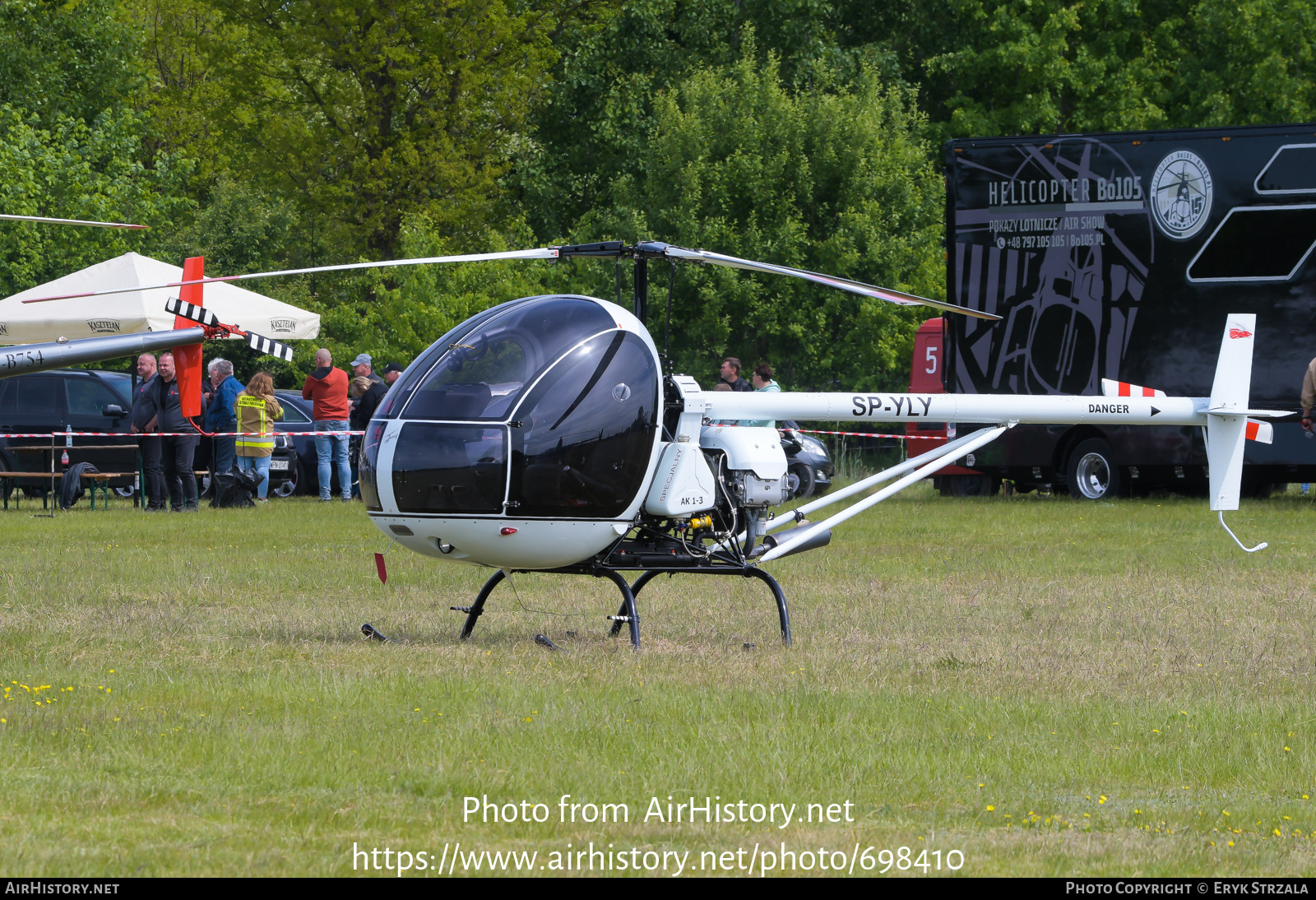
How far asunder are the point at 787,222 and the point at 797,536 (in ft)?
68.7

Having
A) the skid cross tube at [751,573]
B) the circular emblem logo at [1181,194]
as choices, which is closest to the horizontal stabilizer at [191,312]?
the skid cross tube at [751,573]

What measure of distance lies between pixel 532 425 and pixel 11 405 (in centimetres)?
1544

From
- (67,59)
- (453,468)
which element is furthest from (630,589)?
(67,59)

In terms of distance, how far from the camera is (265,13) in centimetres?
3759

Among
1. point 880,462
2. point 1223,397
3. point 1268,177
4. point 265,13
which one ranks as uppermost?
point 265,13

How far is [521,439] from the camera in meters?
7.79

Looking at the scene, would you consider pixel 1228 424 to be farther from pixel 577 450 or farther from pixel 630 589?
pixel 577 450

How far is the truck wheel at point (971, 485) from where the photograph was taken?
22.2 meters

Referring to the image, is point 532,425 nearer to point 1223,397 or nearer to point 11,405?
point 1223,397

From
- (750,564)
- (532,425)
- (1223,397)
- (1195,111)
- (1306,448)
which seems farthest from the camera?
(1195,111)

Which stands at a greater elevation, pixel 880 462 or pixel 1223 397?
pixel 1223 397

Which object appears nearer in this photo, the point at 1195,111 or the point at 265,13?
the point at 1195,111

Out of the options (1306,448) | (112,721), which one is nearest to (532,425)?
(112,721)

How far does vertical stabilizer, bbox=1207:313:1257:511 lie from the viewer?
33.9 ft
